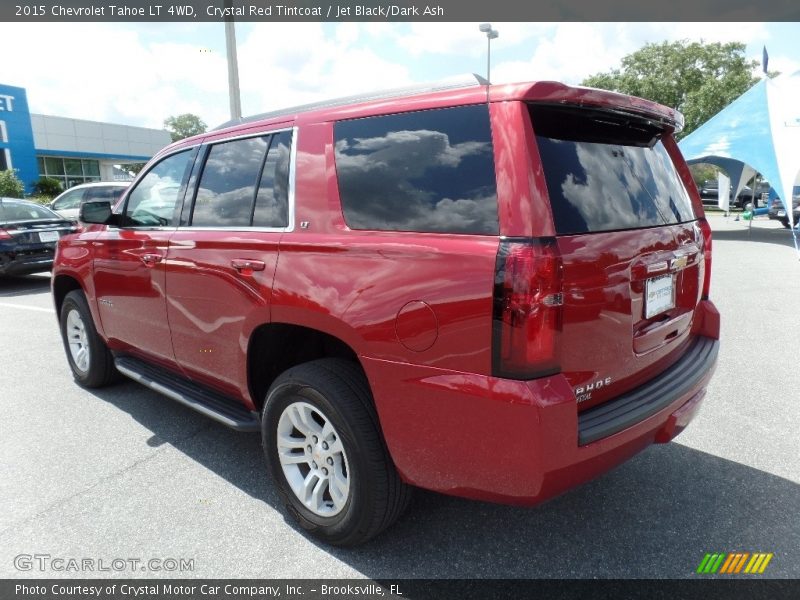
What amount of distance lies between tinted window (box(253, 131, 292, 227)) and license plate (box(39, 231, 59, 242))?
28.3 ft

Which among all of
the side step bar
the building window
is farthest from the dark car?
the building window

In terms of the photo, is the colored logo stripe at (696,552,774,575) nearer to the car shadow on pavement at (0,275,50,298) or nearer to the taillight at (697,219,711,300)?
the taillight at (697,219,711,300)

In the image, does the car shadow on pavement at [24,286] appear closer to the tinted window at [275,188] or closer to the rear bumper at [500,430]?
the tinted window at [275,188]

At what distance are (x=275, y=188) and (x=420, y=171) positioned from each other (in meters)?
0.91

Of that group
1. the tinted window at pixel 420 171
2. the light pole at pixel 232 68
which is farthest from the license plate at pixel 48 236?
the tinted window at pixel 420 171

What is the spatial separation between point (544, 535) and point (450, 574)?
0.53m

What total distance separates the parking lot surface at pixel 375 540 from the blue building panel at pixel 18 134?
116 feet

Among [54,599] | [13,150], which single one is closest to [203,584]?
[54,599]

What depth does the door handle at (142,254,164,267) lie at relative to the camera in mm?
3383

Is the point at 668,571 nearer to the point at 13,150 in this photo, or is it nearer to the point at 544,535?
the point at 544,535

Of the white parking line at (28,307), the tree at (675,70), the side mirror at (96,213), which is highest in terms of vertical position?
the tree at (675,70)

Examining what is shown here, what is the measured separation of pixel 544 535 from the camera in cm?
265

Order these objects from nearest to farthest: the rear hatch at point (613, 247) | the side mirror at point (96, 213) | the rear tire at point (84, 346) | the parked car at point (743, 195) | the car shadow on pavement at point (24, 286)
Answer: the rear hatch at point (613, 247), the side mirror at point (96, 213), the rear tire at point (84, 346), the car shadow on pavement at point (24, 286), the parked car at point (743, 195)

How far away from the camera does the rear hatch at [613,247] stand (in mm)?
2027
